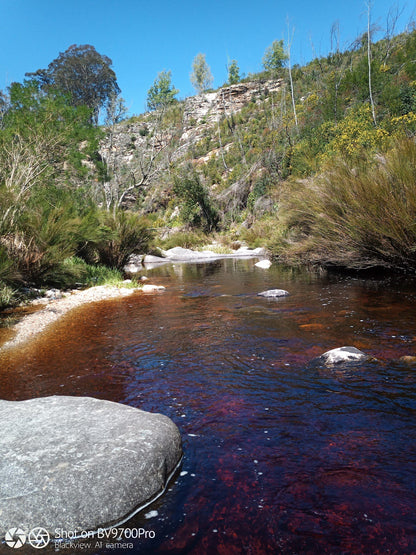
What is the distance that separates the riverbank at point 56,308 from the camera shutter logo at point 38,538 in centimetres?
375

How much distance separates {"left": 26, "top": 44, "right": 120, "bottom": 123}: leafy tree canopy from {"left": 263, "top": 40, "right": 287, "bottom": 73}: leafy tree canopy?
23.5 metres

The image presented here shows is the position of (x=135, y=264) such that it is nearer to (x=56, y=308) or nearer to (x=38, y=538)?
(x=56, y=308)

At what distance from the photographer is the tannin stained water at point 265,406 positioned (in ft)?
5.92

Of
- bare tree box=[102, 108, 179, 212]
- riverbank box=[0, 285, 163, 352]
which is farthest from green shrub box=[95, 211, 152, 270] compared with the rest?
riverbank box=[0, 285, 163, 352]

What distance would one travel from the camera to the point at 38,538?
1.69m

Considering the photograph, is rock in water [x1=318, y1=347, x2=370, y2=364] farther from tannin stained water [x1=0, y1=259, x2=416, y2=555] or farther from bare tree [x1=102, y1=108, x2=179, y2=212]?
bare tree [x1=102, y1=108, x2=179, y2=212]

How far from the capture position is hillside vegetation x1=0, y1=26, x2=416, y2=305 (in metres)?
7.35

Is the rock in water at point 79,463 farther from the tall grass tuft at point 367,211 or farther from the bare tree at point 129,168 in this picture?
the bare tree at point 129,168

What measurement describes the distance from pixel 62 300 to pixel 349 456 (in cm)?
728

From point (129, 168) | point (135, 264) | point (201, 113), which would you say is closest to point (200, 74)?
point (201, 113)

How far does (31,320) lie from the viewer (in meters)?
6.41

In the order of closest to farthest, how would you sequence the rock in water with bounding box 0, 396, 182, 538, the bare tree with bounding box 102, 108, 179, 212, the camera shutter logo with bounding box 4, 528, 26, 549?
the camera shutter logo with bounding box 4, 528, 26, 549, the rock in water with bounding box 0, 396, 182, 538, the bare tree with bounding box 102, 108, 179, 212

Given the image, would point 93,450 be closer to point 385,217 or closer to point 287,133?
point 385,217

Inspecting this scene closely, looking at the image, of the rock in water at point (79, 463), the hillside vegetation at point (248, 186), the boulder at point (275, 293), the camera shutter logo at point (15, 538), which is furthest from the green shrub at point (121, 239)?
the camera shutter logo at point (15, 538)
